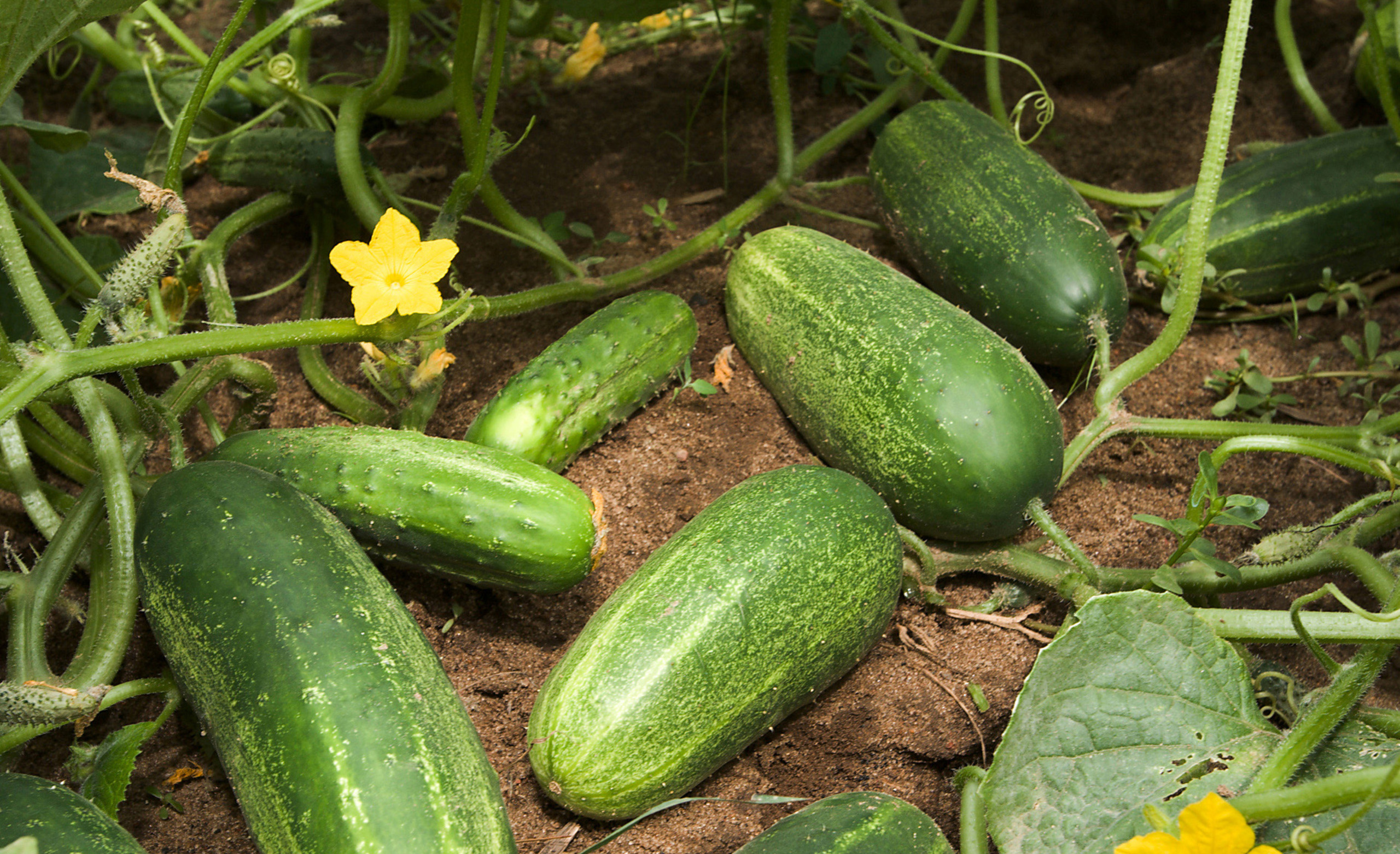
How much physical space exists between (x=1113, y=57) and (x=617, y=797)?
2.92m

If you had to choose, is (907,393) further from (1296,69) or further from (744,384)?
(1296,69)

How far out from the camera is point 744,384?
253cm

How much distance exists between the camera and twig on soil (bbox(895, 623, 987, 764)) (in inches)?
76.5

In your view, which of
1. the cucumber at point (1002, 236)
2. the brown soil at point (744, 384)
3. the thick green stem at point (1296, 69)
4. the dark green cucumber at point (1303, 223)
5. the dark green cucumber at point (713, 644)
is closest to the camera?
the dark green cucumber at point (713, 644)

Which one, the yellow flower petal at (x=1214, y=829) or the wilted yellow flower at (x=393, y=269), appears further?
the wilted yellow flower at (x=393, y=269)

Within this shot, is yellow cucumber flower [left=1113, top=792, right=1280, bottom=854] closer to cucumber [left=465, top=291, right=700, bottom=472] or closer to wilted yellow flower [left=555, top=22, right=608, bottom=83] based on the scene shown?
cucumber [left=465, top=291, right=700, bottom=472]

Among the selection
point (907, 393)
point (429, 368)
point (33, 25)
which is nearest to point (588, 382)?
point (429, 368)

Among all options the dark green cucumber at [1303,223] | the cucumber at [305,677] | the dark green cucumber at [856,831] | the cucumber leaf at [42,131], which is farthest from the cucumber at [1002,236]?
the cucumber leaf at [42,131]

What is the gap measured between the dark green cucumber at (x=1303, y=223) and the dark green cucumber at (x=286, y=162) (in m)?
2.12

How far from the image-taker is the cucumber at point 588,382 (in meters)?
2.19

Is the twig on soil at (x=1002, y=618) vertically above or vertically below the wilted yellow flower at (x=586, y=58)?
below

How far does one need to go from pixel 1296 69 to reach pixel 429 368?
263 centimetres

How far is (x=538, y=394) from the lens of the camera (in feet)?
7.26

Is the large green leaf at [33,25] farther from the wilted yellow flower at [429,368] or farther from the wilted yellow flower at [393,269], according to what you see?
the wilted yellow flower at [429,368]
